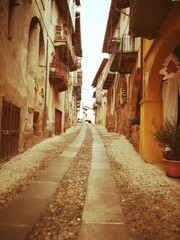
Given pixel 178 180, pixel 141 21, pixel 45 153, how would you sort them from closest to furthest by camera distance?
pixel 178 180 → pixel 141 21 → pixel 45 153

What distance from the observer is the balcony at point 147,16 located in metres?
4.76

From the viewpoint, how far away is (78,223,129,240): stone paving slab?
2484 millimetres

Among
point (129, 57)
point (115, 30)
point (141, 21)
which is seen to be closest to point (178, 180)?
point (141, 21)

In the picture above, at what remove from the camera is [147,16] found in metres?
5.27

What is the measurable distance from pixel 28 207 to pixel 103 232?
1283mm

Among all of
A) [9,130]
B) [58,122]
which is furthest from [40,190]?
[58,122]

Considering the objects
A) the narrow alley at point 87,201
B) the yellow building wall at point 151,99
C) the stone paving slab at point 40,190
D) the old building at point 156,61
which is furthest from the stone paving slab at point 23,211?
the old building at point 156,61

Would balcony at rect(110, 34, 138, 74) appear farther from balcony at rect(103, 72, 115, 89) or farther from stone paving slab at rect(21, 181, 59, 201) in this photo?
stone paving slab at rect(21, 181, 59, 201)

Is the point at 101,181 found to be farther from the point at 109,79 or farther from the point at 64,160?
the point at 109,79

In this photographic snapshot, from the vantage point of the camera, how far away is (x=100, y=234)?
2549 millimetres

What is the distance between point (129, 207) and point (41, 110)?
7895 millimetres

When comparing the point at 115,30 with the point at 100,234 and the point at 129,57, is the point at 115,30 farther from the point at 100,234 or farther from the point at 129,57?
A: the point at 100,234

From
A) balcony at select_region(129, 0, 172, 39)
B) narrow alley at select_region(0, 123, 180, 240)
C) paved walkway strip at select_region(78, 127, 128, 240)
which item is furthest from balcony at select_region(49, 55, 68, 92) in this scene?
paved walkway strip at select_region(78, 127, 128, 240)

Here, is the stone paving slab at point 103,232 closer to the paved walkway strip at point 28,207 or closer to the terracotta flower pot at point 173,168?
the paved walkway strip at point 28,207
